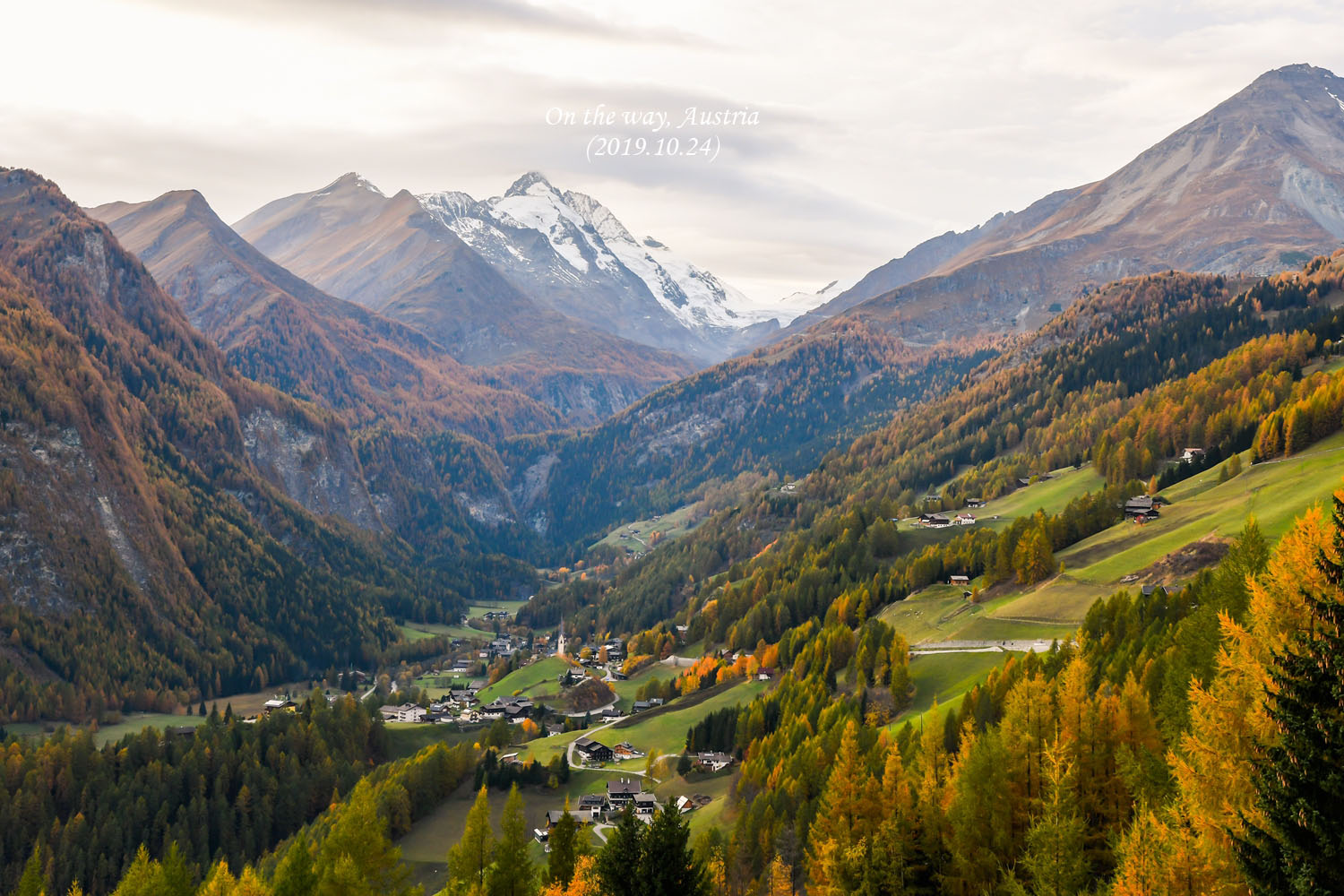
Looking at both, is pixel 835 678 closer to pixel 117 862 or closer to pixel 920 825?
pixel 920 825

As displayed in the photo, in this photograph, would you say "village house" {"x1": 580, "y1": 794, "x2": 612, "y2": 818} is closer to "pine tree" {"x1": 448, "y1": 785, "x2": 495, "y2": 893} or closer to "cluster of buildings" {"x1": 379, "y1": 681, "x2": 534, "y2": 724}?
"pine tree" {"x1": 448, "y1": 785, "x2": 495, "y2": 893}

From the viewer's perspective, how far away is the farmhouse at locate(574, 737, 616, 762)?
126556 millimetres

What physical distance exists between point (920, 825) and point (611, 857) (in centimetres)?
1587

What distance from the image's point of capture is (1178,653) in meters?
58.7

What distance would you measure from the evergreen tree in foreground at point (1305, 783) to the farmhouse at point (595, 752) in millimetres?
106995

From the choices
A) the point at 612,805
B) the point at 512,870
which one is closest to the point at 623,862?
the point at 512,870

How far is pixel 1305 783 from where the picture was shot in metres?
25.1

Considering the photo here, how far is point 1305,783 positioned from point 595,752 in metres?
110

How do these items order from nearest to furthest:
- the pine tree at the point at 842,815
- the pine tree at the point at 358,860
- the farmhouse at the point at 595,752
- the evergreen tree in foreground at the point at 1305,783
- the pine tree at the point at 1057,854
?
the evergreen tree in foreground at the point at 1305,783 < the pine tree at the point at 1057,854 < the pine tree at the point at 842,815 < the pine tree at the point at 358,860 < the farmhouse at the point at 595,752

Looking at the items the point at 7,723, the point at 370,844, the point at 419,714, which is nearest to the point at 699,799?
the point at 370,844

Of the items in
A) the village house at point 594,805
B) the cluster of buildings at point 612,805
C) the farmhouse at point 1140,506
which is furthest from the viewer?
the farmhouse at point 1140,506

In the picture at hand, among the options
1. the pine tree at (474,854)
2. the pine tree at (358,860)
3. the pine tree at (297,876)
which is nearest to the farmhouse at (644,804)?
the pine tree at (358,860)

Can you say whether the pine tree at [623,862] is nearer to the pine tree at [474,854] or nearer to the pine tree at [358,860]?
the pine tree at [474,854]

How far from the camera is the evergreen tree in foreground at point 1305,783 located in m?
24.4
